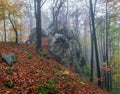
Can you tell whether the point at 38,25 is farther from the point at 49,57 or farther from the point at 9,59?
the point at 9,59

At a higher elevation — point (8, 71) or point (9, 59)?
point (9, 59)

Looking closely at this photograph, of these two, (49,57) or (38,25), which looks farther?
(49,57)

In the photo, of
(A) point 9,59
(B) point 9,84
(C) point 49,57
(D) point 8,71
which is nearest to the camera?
(B) point 9,84

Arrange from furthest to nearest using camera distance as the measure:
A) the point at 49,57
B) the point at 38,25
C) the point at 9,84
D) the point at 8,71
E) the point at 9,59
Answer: the point at 49,57
the point at 38,25
the point at 9,59
the point at 8,71
the point at 9,84

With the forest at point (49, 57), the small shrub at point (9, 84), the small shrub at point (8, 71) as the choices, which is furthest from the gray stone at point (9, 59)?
the small shrub at point (9, 84)

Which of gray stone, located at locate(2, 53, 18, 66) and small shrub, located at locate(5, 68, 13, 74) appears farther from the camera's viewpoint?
gray stone, located at locate(2, 53, 18, 66)

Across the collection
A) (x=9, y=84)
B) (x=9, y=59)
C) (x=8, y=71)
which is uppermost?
(x=9, y=59)

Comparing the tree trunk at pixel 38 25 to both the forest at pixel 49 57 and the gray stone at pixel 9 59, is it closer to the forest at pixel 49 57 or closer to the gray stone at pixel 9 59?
the forest at pixel 49 57

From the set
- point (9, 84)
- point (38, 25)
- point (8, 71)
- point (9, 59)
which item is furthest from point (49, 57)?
point (9, 84)

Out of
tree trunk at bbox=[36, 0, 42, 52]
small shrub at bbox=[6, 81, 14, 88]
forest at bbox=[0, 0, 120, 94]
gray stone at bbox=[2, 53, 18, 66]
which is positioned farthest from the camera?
tree trunk at bbox=[36, 0, 42, 52]

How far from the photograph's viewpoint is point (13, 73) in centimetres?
807

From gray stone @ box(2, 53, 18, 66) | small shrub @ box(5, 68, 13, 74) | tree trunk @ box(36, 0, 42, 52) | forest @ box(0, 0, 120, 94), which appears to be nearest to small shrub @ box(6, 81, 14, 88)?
forest @ box(0, 0, 120, 94)

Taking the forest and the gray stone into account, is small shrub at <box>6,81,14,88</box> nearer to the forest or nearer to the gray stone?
the forest

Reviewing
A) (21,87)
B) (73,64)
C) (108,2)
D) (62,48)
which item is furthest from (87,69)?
(21,87)
